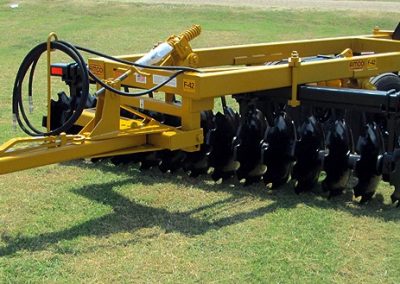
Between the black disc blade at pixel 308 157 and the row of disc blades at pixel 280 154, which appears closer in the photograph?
the row of disc blades at pixel 280 154

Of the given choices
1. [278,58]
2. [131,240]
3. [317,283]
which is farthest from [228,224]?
[278,58]

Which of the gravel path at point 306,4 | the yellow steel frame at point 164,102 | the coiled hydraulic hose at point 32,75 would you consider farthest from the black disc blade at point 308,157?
the gravel path at point 306,4

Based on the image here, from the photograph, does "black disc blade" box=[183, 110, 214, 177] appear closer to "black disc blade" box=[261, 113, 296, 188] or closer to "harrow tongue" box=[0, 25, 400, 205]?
"harrow tongue" box=[0, 25, 400, 205]

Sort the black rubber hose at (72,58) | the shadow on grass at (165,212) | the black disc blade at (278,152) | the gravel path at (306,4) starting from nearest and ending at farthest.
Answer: the black rubber hose at (72,58) → the shadow on grass at (165,212) → the black disc blade at (278,152) → the gravel path at (306,4)

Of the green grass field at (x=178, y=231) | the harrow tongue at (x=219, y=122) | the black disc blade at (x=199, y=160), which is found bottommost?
the green grass field at (x=178, y=231)

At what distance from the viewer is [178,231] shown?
4.23m

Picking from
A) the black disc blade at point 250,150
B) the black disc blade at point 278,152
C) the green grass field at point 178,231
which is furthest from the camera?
the black disc blade at point 250,150

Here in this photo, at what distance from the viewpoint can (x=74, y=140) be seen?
421 centimetres

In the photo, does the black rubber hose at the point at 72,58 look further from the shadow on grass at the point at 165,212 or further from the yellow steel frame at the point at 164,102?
the shadow on grass at the point at 165,212

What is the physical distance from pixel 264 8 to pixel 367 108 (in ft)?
55.8

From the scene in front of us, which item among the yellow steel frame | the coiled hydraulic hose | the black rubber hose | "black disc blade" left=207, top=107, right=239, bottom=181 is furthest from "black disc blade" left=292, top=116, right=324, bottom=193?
the black rubber hose

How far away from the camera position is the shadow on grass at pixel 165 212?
415 centimetres

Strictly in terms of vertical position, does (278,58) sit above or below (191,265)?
above

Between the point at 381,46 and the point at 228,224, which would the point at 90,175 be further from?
the point at 381,46
